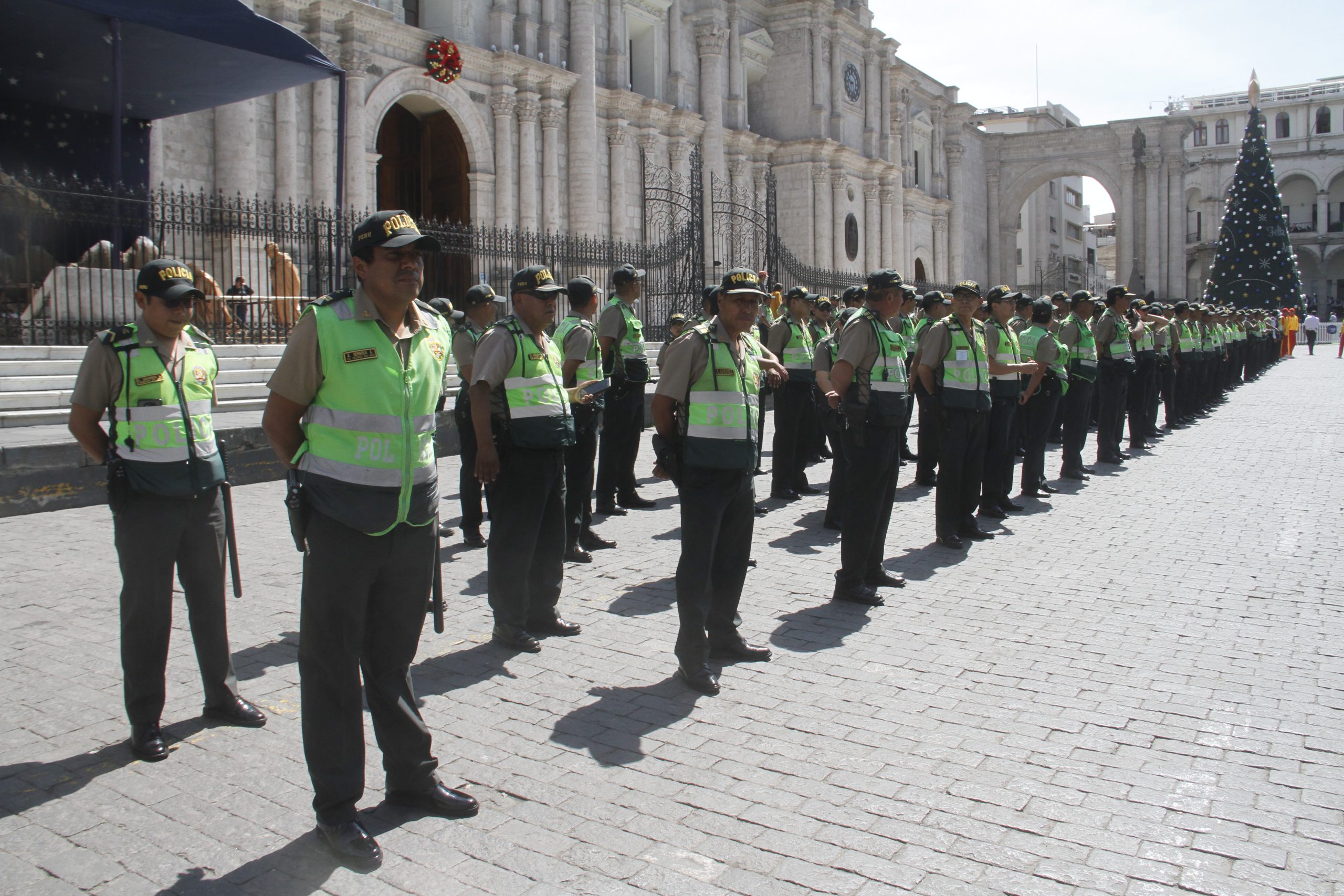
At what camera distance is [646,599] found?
6.43 m

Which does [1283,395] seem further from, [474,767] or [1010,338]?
[474,767]

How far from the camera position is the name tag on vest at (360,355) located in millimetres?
3326

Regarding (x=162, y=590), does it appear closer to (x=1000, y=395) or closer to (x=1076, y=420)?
(x=1000, y=395)

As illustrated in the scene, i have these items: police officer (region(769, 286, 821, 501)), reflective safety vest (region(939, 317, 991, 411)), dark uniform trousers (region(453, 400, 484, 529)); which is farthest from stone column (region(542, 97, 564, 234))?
reflective safety vest (region(939, 317, 991, 411))

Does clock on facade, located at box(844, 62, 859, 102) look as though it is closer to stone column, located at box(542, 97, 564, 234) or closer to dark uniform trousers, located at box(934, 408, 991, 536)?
stone column, located at box(542, 97, 564, 234)

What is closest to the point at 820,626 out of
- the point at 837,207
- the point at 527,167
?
the point at 527,167

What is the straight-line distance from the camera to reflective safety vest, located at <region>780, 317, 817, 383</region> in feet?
34.4

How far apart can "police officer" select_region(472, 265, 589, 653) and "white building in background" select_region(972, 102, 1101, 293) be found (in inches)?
1655

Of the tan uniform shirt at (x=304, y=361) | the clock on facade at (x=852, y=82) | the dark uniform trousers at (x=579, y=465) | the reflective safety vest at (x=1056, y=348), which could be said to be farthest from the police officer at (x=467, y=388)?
the clock on facade at (x=852, y=82)

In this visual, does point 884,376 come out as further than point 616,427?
No

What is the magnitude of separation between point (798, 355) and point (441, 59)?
1312 cm

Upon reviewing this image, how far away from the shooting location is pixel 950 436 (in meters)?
7.86

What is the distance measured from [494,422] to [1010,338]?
219 inches

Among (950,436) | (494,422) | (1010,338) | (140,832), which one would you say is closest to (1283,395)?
(1010,338)
